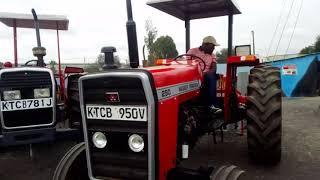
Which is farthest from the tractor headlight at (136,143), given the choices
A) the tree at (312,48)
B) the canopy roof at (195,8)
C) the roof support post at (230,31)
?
the tree at (312,48)

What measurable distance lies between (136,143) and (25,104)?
3.52m

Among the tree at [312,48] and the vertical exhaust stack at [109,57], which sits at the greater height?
the tree at [312,48]

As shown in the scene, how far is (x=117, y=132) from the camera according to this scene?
3453 millimetres

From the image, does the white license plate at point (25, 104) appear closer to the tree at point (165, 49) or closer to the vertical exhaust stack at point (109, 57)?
the tree at point (165, 49)

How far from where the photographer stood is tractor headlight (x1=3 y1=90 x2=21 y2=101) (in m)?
6.19

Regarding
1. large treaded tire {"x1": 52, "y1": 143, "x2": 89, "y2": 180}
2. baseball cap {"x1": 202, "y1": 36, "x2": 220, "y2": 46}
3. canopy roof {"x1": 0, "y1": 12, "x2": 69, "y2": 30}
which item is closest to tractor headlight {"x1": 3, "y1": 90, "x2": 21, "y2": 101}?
canopy roof {"x1": 0, "y1": 12, "x2": 69, "y2": 30}

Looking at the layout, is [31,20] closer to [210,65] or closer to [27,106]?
[27,106]

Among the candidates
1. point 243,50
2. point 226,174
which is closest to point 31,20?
point 243,50

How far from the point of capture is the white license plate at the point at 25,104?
6191 millimetres

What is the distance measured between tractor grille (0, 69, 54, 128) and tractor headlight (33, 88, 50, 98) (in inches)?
1.9

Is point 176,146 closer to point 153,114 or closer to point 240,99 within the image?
point 153,114

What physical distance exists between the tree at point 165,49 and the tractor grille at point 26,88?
1.86m

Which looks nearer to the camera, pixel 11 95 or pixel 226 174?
pixel 226 174

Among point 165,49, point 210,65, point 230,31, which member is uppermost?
point 230,31
